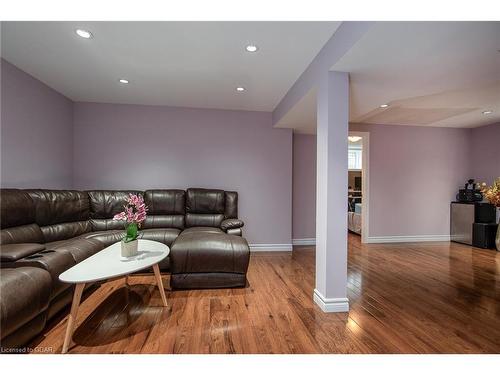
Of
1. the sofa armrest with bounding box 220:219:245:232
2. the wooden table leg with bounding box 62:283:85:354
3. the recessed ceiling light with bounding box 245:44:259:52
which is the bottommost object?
the wooden table leg with bounding box 62:283:85:354

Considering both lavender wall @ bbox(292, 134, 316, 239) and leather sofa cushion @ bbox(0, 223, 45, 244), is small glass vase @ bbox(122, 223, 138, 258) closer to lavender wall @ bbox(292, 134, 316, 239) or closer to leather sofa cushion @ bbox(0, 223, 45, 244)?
leather sofa cushion @ bbox(0, 223, 45, 244)

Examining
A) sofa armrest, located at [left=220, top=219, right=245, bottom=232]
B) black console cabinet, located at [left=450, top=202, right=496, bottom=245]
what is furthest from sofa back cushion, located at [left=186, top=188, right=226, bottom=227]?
black console cabinet, located at [left=450, top=202, right=496, bottom=245]

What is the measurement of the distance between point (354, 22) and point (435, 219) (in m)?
4.87

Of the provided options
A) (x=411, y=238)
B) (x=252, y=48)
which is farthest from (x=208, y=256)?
(x=411, y=238)

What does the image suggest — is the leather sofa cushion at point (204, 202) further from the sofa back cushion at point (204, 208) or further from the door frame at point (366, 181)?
the door frame at point (366, 181)

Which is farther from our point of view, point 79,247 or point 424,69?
point 79,247

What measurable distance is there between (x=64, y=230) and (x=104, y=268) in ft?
5.44

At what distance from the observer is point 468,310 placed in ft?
7.04

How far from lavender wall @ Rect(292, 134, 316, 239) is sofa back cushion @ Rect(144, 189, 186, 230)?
225 cm

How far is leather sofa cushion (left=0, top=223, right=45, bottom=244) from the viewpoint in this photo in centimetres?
212

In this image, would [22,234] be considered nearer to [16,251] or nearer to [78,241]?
[78,241]

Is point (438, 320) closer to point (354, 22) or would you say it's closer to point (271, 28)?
point (354, 22)

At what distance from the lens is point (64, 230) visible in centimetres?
290

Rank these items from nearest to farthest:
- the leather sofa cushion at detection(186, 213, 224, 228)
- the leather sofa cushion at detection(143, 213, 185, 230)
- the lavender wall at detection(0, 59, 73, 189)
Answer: the lavender wall at detection(0, 59, 73, 189), the leather sofa cushion at detection(143, 213, 185, 230), the leather sofa cushion at detection(186, 213, 224, 228)
